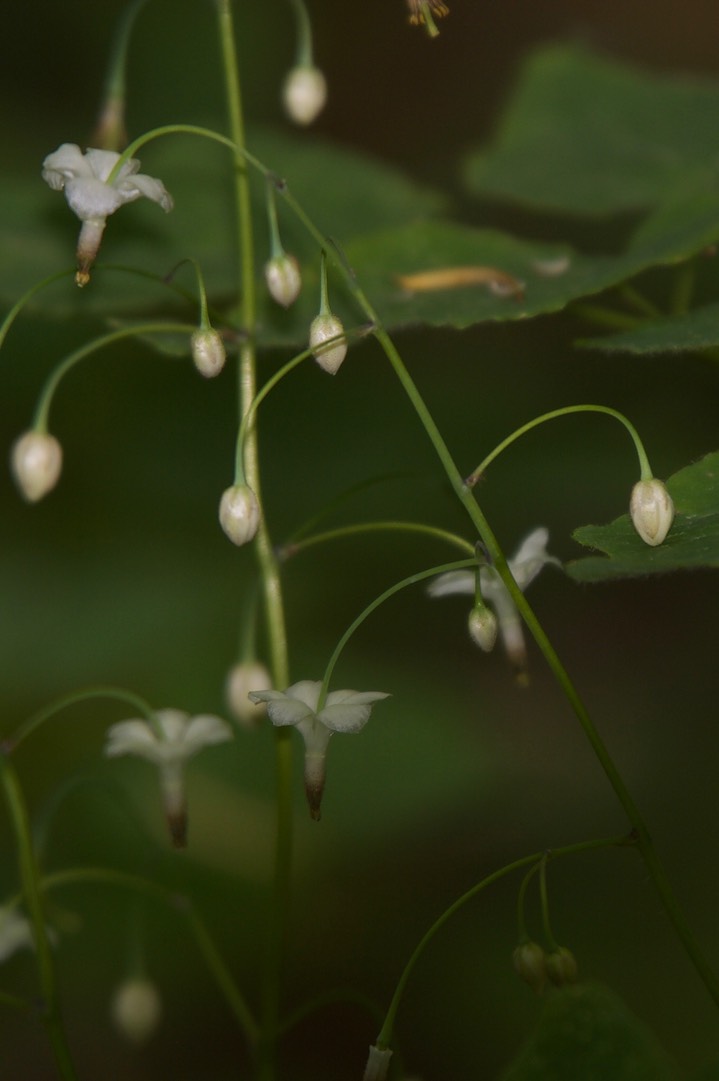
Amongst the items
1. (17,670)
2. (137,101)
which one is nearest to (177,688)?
(17,670)

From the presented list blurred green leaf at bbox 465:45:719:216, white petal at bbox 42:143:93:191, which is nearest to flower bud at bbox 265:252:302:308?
white petal at bbox 42:143:93:191

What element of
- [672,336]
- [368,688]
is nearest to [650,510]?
[672,336]

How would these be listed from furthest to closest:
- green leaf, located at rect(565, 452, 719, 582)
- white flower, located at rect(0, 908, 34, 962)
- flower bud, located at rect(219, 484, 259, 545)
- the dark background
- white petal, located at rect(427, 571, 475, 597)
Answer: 1. the dark background
2. white flower, located at rect(0, 908, 34, 962)
3. white petal, located at rect(427, 571, 475, 597)
4. flower bud, located at rect(219, 484, 259, 545)
5. green leaf, located at rect(565, 452, 719, 582)

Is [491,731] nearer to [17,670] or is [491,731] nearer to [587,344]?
[17,670]

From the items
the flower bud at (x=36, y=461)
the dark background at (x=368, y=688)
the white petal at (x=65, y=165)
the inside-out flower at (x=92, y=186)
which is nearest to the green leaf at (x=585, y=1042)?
the flower bud at (x=36, y=461)

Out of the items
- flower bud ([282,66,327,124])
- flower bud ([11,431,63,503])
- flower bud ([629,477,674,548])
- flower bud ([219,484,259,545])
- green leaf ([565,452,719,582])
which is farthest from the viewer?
flower bud ([282,66,327,124])

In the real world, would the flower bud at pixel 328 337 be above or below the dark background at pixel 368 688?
above

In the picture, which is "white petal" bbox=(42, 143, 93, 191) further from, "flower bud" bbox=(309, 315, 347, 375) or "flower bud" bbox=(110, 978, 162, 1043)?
"flower bud" bbox=(110, 978, 162, 1043)

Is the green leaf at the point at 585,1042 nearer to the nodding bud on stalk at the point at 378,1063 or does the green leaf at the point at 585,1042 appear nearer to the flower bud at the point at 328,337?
the nodding bud on stalk at the point at 378,1063
